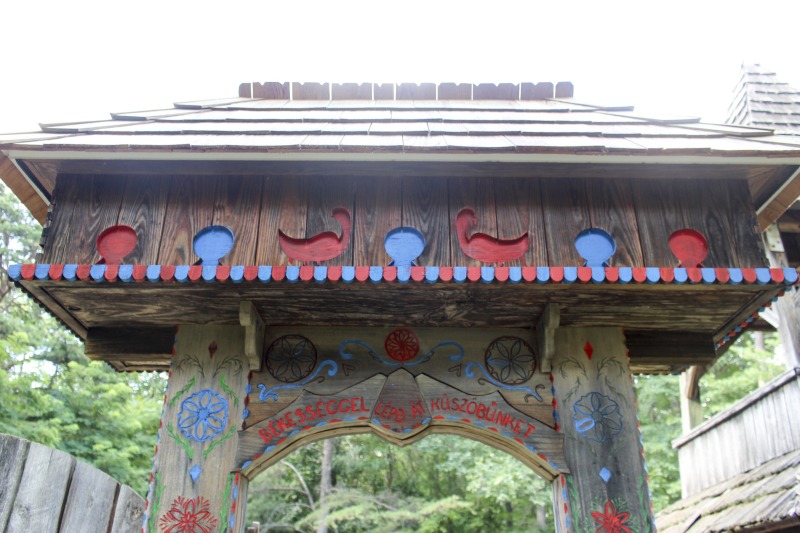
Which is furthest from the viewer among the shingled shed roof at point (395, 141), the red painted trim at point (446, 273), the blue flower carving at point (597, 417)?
the blue flower carving at point (597, 417)

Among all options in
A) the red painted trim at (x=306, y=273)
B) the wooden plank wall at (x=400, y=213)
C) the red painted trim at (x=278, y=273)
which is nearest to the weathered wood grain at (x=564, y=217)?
the wooden plank wall at (x=400, y=213)

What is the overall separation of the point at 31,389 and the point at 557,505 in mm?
9887

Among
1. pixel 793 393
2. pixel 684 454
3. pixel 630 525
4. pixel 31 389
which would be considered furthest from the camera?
pixel 31 389

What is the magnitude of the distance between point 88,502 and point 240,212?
1.75 m

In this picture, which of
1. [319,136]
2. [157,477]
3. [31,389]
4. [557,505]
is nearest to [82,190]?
[319,136]

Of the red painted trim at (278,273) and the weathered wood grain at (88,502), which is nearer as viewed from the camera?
the weathered wood grain at (88,502)

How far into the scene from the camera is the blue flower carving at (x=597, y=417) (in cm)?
379

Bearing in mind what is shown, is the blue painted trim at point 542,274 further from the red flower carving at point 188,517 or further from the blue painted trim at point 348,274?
the red flower carving at point 188,517

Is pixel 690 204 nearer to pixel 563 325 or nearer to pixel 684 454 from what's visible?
pixel 563 325

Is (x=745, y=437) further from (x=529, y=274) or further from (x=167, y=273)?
(x=167, y=273)

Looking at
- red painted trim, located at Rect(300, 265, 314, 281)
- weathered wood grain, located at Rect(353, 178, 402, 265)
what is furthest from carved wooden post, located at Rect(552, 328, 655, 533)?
red painted trim, located at Rect(300, 265, 314, 281)

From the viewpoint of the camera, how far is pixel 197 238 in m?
3.76

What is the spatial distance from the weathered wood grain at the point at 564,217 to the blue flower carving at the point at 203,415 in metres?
2.12

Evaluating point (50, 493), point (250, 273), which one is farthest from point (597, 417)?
point (50, 493)
